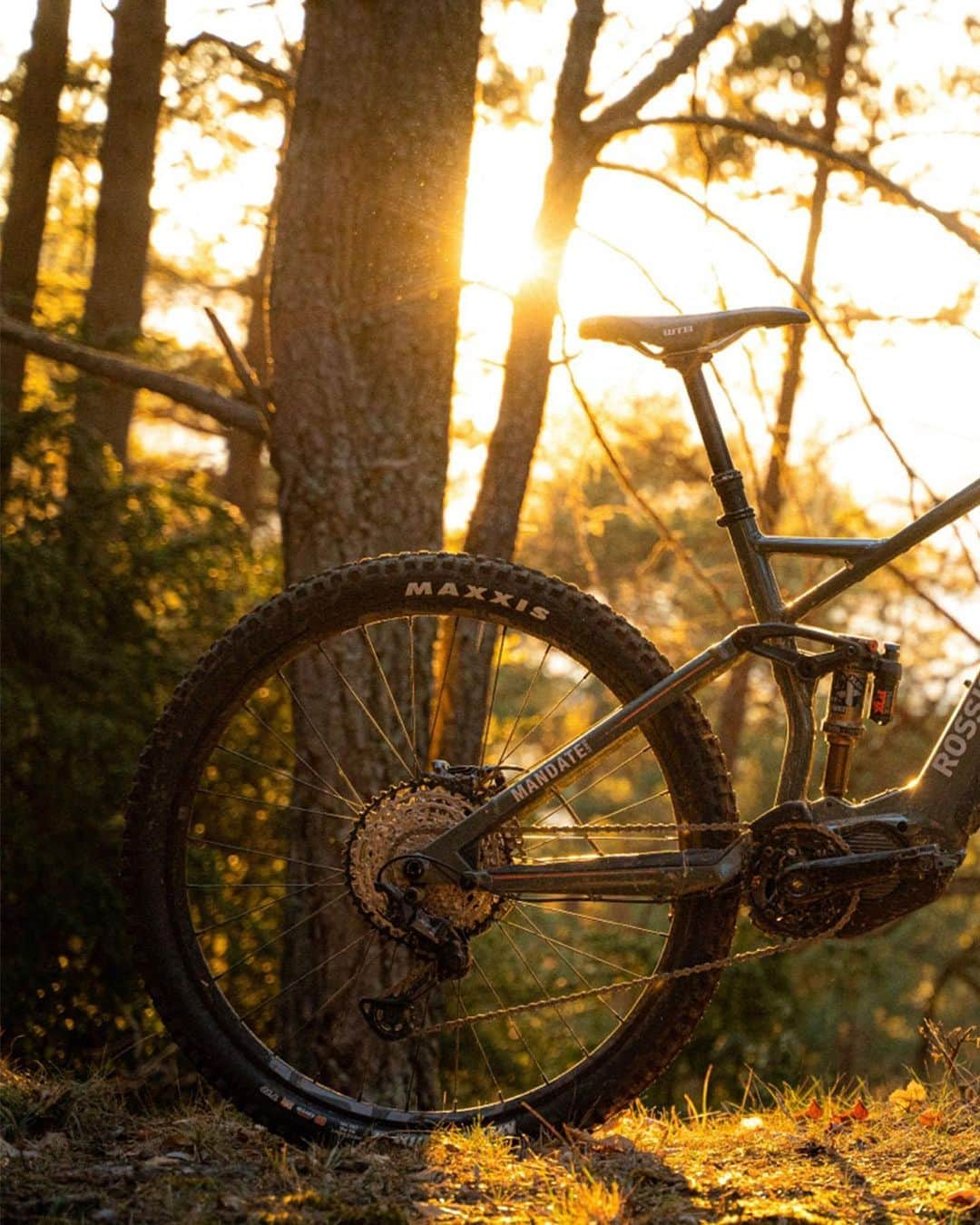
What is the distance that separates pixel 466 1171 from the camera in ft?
8.93

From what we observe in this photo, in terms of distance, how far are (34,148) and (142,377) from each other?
12.6 feet

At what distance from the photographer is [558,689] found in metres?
27.2

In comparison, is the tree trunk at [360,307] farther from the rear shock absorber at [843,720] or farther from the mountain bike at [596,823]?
the rear shock absorber at [843,720]

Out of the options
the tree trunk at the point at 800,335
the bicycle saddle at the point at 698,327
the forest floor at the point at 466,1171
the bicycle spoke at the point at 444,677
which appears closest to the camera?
the forest floor at the point at 466,1171

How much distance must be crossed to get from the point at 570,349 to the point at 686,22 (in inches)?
56.7

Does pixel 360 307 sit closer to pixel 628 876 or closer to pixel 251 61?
pixel 251 61

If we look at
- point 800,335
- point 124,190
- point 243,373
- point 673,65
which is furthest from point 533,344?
point 124,190

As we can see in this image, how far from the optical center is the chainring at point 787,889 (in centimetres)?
287

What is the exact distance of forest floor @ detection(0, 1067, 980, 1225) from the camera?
97.2 inches

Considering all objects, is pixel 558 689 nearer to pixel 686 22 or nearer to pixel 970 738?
pixel 686 22

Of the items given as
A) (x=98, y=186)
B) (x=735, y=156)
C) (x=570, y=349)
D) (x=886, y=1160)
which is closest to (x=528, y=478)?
(x=570, y=349)

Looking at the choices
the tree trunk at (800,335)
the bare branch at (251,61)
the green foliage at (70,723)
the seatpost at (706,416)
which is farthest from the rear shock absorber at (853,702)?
the tree trunk at (800,335)

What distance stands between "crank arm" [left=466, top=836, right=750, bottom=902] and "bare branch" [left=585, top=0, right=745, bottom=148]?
3.39 meters

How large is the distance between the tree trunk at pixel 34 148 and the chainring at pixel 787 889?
239 inches
